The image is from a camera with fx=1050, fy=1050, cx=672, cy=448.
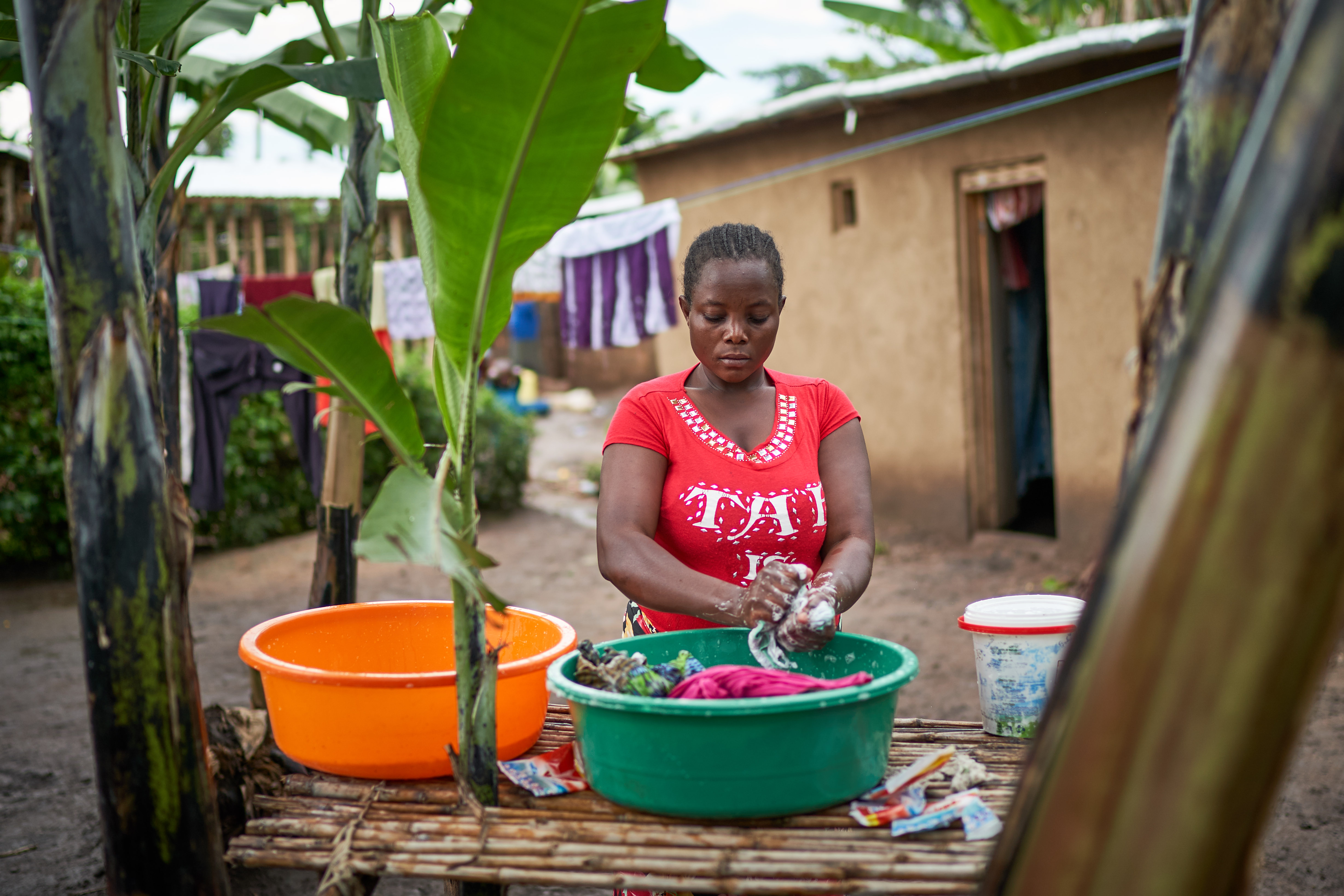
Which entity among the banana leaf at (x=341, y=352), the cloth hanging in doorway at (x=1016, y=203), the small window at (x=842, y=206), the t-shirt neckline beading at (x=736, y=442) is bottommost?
the t-shirt neckline beading at (x=736, y=442)

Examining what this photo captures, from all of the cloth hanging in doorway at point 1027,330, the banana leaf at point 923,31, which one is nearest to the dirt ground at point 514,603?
the cloth hanging in doorway at point 1027,330

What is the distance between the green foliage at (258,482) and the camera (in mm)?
8148

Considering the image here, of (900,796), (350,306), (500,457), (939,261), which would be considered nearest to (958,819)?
(900,796)

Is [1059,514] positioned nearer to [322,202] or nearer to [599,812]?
[599,812]

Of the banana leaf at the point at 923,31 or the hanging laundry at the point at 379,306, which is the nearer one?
the hanging laundry at the point at 379,306

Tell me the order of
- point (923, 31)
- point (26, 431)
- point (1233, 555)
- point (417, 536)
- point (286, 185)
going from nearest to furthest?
point (1233, 555) < point (417, 536) < point (26, 431) < point (923, 31) < point (286, 185)

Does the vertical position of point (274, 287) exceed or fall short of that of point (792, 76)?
it falls short

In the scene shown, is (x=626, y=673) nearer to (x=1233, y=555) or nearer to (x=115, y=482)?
(x=115, y=482)

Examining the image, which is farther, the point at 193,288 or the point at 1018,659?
the point at 193,288

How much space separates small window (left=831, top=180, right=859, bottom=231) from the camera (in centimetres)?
778

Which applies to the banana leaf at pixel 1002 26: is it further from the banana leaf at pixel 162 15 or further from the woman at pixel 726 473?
the woman at pixel 726 473

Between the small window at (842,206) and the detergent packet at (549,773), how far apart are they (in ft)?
21.5

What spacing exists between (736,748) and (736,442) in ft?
2.66

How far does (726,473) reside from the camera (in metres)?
2.06
